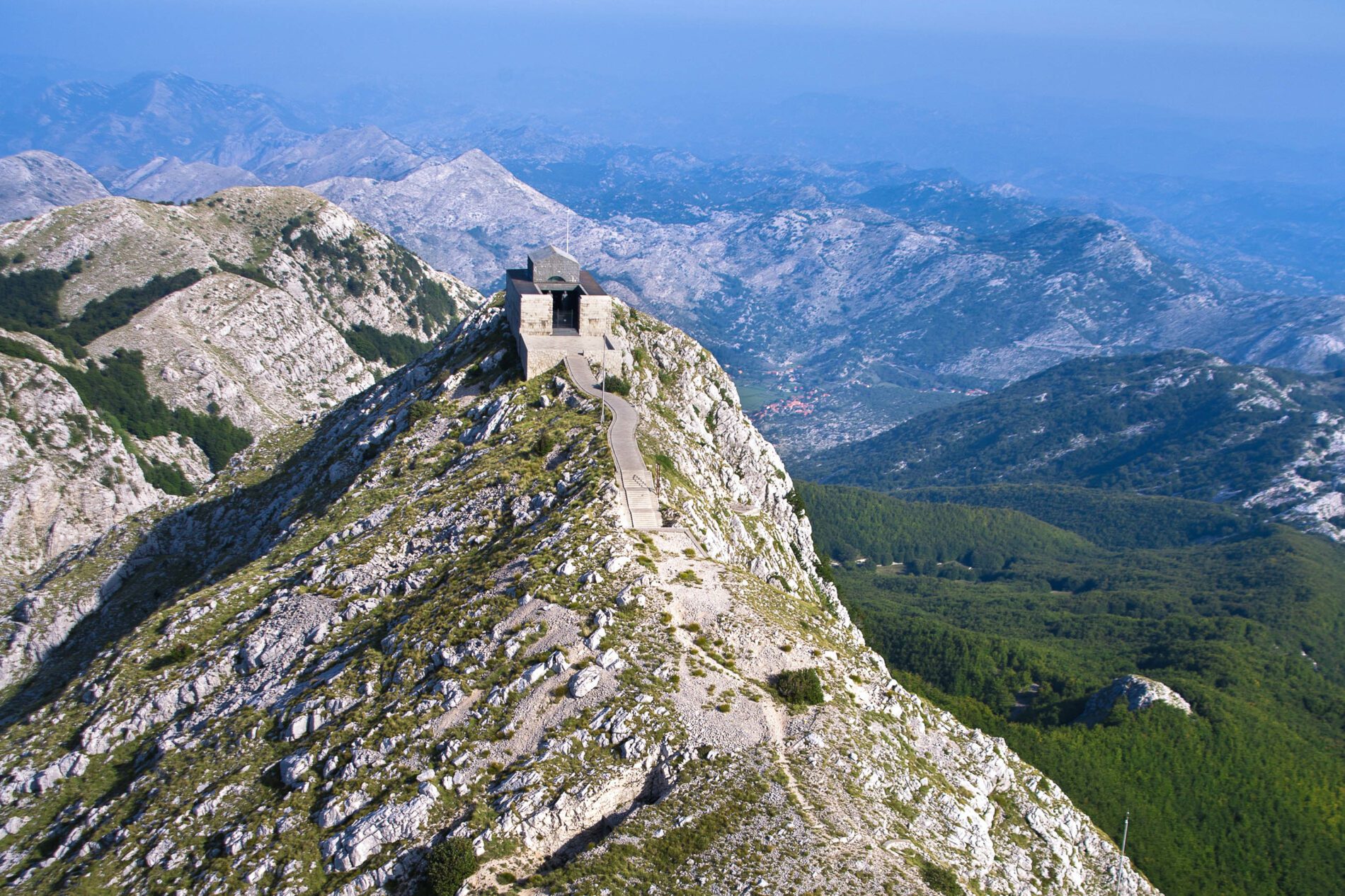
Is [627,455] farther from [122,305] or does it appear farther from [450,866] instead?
[122,305]

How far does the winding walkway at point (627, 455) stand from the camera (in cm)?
5928

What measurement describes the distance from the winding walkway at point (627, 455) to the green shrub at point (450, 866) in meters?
24.2

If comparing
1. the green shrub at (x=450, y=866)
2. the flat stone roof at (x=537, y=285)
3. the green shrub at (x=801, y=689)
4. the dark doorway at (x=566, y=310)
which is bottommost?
the green shrub at (x=450, y=866)

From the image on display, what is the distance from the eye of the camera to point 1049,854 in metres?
52.3

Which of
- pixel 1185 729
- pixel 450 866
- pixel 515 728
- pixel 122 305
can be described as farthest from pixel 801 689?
pixel 122 305

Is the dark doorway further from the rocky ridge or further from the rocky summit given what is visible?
the rocky ridge

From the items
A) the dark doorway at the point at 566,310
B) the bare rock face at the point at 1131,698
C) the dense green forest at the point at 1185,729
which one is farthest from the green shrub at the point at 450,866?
the bare rock face at the point at 1131,698

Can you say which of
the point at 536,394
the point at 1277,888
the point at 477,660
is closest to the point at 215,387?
the point at 536,394

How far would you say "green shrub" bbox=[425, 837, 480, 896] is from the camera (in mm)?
35812

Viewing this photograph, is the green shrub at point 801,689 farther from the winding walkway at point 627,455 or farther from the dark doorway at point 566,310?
the dark doorway at point 566,310

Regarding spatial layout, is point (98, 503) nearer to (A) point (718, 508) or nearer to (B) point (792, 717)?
(A) point (718, 508)

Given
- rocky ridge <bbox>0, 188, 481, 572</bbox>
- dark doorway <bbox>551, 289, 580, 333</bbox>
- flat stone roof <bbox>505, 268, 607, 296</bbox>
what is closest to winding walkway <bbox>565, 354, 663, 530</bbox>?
dark doorway <bbox>551, 289, 580, 333</bbox>

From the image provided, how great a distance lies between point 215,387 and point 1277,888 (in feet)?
575

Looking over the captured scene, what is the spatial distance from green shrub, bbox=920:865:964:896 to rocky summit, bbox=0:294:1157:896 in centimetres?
16
